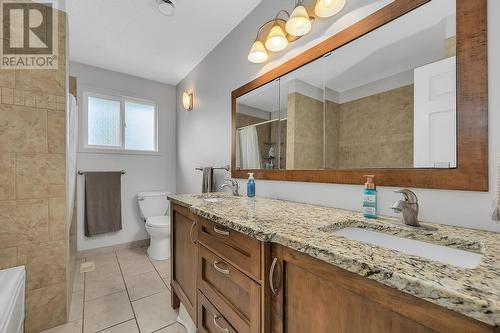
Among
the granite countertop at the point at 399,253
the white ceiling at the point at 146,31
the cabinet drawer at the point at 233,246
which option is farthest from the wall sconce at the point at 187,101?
the granite countertop at the point at 399,253

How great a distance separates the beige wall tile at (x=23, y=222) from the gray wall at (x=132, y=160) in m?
1.22

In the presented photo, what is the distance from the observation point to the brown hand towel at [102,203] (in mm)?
2531

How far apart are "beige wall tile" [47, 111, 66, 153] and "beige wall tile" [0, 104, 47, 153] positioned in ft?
0.08

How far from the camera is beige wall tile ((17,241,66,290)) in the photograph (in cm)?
140

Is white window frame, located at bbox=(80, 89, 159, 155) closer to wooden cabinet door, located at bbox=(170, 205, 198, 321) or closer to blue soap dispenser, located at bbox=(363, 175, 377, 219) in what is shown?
wooden cabinet door, located at bbox=(170, 205, 198, 321)

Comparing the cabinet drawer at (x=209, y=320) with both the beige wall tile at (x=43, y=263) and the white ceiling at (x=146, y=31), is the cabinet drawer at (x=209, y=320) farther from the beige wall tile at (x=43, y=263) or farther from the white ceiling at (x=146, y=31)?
the white ceiling at (x=146, y=31)

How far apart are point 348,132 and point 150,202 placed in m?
2.57

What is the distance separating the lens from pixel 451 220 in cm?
80

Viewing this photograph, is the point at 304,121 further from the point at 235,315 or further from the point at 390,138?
the point at 235,315

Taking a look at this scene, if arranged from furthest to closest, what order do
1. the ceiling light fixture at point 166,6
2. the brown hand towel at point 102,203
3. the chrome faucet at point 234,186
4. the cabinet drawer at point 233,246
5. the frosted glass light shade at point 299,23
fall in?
1. the brown hand towel at point 102,203
2. the chrome faucet at point 234,186
3. the ceiling light fixture at point 166,6
4. the frosted glass light shade at point 299,23
5. the cabinet drawer at point 233,246

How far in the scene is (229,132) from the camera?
2.05m

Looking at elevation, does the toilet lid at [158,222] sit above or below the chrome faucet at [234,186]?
below

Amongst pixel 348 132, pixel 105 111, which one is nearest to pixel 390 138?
pixel 348 132

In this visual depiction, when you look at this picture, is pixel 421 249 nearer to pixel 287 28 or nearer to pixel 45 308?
pixel 287 28
